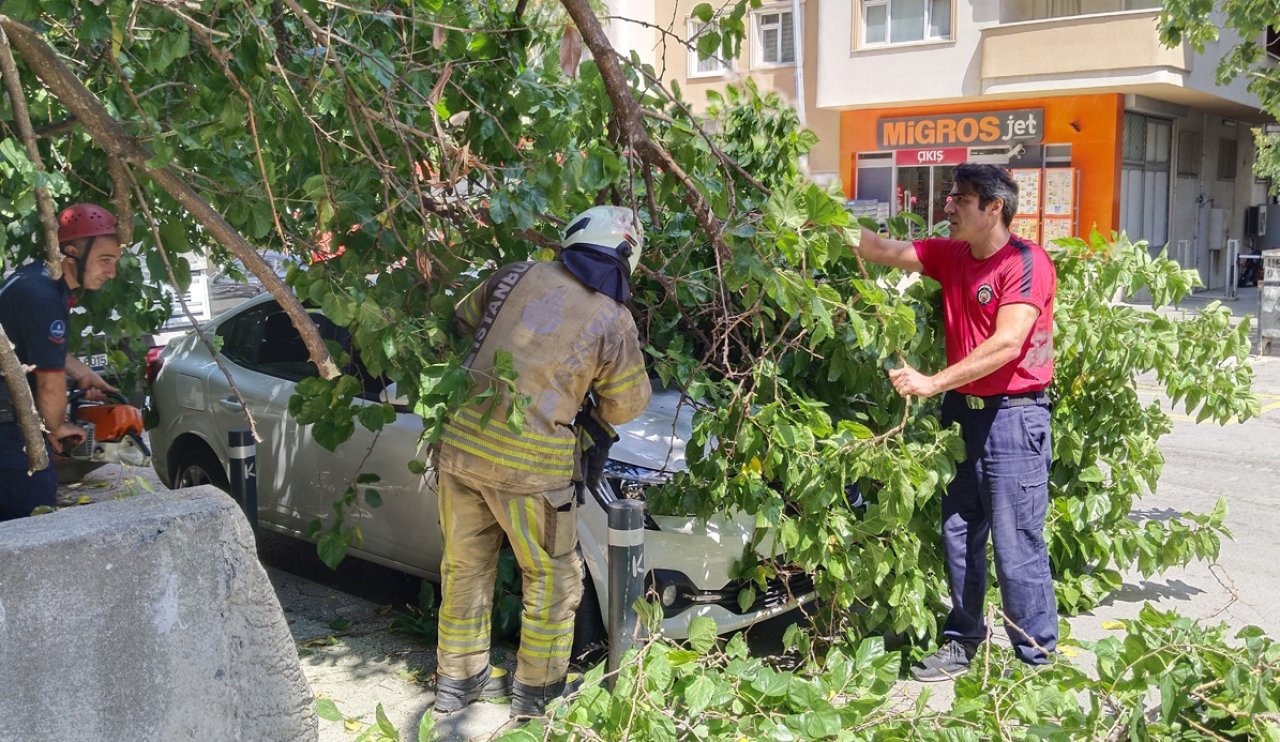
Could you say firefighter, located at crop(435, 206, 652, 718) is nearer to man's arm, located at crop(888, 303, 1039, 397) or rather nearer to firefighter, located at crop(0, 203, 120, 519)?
man's arm, located at crop(888, 303, 1039, 397)

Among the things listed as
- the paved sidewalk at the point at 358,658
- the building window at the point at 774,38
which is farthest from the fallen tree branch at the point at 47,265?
the building window at the point at 774,38

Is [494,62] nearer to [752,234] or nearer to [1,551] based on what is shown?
[752,234]

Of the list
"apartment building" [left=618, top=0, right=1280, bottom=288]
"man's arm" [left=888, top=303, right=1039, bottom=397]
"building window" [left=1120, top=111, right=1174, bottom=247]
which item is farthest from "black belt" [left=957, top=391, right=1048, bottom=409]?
"building window" [left=1120, top=111, right=1174, bottom=247]

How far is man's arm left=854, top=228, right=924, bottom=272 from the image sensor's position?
470 cm

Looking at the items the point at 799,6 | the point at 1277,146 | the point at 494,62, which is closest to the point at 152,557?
the point at 494,62

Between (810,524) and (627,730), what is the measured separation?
196cm

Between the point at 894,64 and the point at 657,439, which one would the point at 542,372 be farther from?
the point at 894,64

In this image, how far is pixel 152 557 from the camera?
99.2 inches

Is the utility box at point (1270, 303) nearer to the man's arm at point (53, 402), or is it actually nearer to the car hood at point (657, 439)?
the car hood at point (657, 439)

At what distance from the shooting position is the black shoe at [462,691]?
432 cm

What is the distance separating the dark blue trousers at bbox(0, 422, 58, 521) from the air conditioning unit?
2839cm

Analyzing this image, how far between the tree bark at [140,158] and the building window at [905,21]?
21.5 metres

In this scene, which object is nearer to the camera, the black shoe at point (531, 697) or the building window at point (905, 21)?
the black shoe at point (531, 697)

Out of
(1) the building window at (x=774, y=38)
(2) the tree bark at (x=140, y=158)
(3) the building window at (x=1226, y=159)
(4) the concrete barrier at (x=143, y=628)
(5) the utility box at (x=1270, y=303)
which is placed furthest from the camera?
(3) the building window at (x=1226, y=159)
